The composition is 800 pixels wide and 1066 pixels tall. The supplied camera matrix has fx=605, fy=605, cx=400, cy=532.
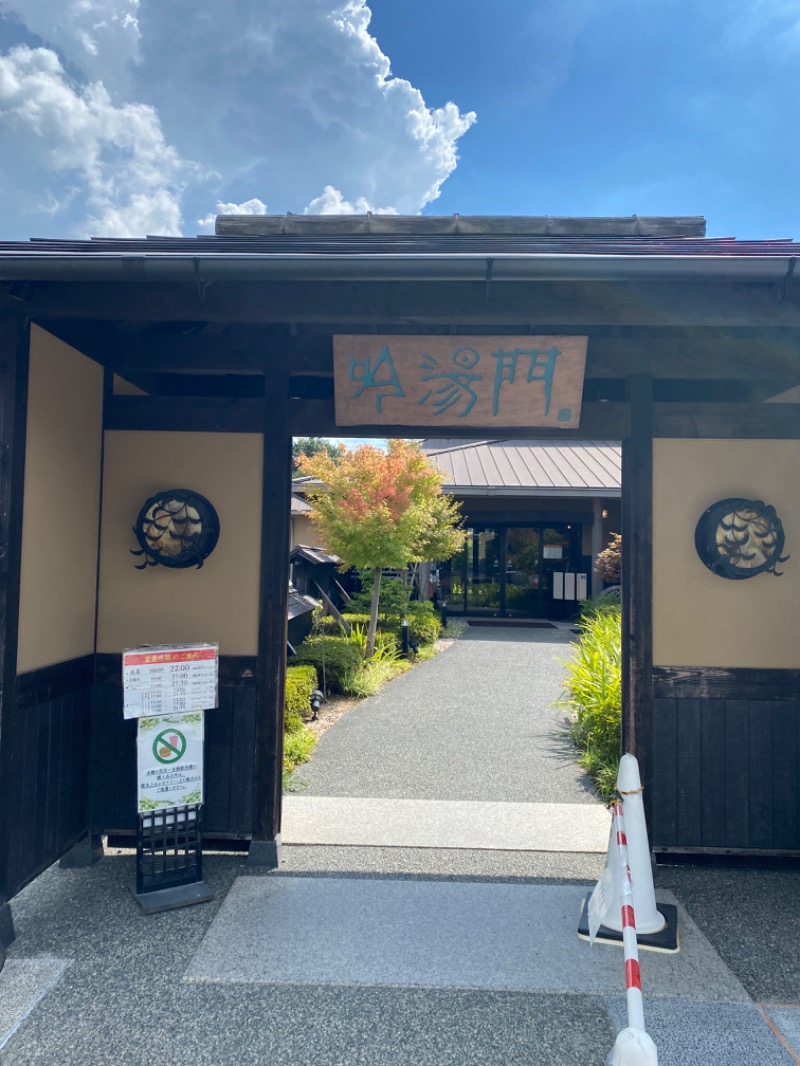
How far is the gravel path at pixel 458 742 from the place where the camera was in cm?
508

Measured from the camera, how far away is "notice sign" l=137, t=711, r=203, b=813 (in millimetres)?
3342

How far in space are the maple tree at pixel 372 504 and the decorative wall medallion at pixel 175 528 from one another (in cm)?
503

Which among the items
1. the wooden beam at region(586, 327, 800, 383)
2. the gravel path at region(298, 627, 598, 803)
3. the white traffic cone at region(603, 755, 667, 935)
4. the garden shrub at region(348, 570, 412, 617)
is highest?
the wooden beam at region(586, 327, 800, 383)

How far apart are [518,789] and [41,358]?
4633mm

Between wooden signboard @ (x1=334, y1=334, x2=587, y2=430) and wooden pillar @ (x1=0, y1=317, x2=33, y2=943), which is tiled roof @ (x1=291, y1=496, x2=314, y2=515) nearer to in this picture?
wooden signboard @ (x1=334, y1=334, x2=587, y2=430)

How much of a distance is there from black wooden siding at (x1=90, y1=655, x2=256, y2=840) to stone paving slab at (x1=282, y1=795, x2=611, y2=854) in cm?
51

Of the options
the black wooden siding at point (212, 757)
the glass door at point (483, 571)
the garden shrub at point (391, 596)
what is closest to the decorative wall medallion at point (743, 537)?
the black wooden siding at point (212, 757)

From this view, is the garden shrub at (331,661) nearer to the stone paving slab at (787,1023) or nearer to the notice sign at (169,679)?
the notice sign at (169,679)

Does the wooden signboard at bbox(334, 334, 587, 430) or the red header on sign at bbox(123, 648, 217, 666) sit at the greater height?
the wooden signboard at bbox(334, 334, 587, 430)

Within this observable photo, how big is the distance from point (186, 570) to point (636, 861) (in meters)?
3.07

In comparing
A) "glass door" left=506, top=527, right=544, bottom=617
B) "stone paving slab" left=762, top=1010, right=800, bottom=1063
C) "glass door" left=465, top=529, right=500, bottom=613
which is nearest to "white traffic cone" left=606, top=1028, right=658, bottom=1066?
"stone paving slab" left=762, top=1010, right=800, bottom=1063

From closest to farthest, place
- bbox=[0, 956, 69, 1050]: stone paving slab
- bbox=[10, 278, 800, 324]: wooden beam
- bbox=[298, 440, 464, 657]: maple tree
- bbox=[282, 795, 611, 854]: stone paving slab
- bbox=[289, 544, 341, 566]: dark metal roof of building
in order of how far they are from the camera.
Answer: bbox=[0, 956, 69, 1050]: stone paving slab → bbox=[10, 278, 800, 324]: wooden beam → bbox=[282, 795, 611, 854]: stone paving slab → bbox=[298, 440, 464, 657]: maple tree → bbox=[289, 544, 341, 566]: dark metal roof of building

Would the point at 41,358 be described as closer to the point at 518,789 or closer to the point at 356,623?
the point at 518,789

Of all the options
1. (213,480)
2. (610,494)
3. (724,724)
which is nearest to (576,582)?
(610,494)
